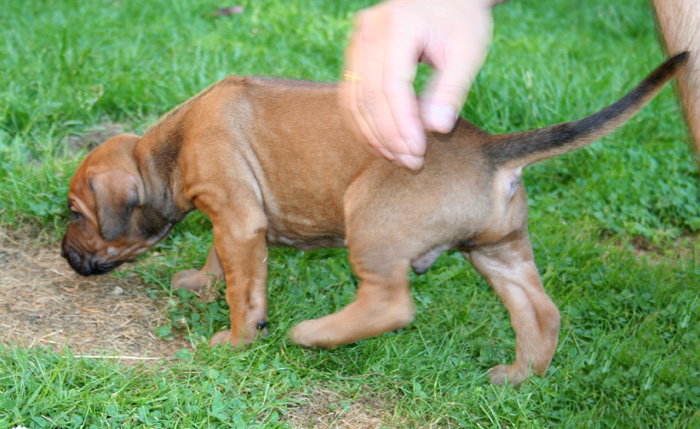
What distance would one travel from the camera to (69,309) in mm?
4012

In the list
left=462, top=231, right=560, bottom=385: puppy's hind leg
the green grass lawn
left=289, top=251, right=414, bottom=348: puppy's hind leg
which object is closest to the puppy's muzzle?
the green grass lawn

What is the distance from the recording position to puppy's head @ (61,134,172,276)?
407cm

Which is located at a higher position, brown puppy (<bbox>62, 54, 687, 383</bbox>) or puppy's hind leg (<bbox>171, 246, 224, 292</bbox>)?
brown puppy (<bbox>62, 54, 687, 383</bbox>)

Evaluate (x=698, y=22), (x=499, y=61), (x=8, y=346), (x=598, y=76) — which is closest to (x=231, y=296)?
(x=8, y=346)

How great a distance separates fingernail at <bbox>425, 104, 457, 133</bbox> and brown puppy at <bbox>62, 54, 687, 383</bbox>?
1.38m

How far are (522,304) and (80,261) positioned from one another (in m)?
2.42

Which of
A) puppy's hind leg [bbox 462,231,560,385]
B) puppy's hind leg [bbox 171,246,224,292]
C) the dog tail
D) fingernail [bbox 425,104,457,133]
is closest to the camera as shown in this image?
fingernail [bbox 425,104,457,133]

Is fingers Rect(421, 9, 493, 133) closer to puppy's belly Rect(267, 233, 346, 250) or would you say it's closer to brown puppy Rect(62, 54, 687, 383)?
brown puppy Rect(62, 54, 687, 383)

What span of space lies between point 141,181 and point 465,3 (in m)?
2.55

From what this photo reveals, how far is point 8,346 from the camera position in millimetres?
3469

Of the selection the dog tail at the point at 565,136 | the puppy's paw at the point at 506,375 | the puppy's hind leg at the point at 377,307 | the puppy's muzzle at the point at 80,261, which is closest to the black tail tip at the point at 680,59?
the dog tail at the point at 565,136

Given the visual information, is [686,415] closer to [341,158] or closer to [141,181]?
[341,158]

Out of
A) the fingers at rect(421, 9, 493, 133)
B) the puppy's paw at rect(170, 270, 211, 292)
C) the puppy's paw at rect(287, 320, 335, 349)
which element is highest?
the fingers at rect(421, 9, 493, 133)

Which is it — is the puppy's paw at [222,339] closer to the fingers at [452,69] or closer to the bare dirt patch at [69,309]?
the bare dirt patch at [69,309]
